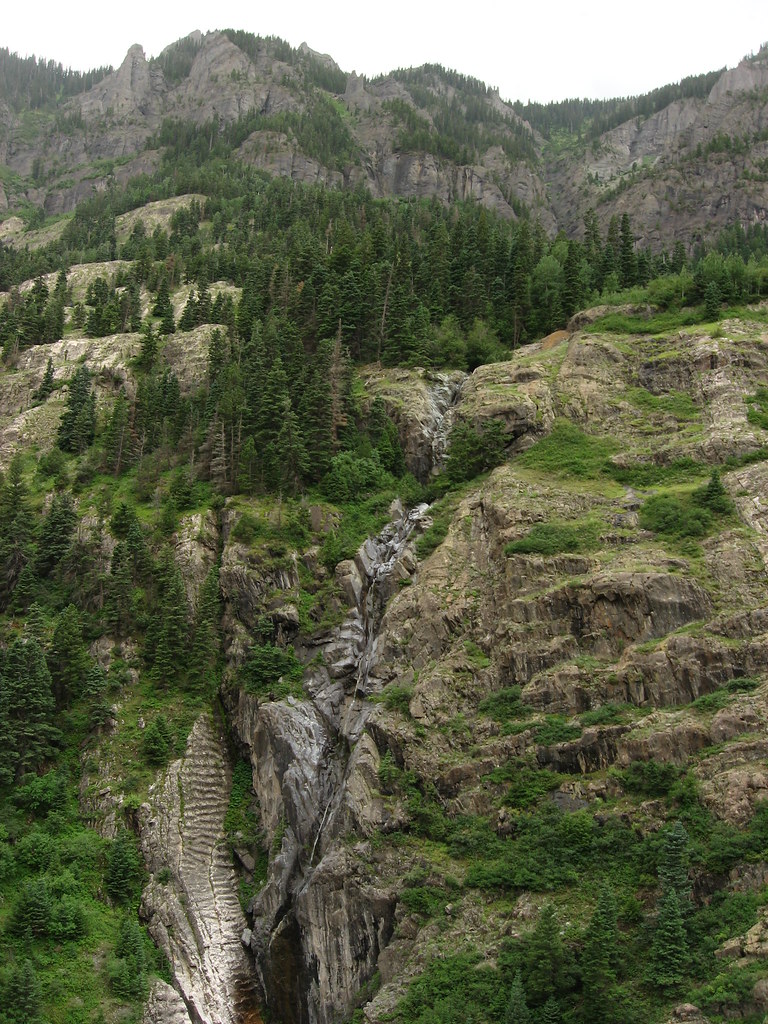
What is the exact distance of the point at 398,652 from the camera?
58250 millimetres

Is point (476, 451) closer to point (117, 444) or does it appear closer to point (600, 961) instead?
point (117, 444)

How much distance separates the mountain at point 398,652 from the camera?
4338cm

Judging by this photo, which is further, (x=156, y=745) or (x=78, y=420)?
(x=78, y=420)

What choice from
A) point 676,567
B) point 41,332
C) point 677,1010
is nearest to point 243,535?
point 676,567

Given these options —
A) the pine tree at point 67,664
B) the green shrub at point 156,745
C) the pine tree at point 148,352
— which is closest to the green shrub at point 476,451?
the green shrub at point 156,745

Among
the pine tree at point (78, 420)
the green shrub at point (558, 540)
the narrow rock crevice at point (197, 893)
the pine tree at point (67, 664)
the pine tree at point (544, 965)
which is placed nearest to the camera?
the pine tree at point (544, 965)

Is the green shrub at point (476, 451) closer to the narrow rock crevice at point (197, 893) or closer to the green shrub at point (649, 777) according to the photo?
the narrow rock crevice at point (197, 893)

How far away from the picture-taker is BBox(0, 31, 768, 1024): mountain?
142 feet

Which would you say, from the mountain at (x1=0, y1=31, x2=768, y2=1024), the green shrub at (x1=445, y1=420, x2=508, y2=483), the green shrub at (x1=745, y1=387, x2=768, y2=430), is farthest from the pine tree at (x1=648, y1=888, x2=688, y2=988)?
the green shrub at (x1=745, y1=387, x2=768, y2=430)

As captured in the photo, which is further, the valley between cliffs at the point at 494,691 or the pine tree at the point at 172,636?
the pine tree at the point at 172,636

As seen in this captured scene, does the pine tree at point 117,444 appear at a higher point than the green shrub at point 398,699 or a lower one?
higher

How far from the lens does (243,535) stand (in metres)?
69.3

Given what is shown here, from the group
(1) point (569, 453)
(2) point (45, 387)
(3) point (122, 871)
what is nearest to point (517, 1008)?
(3) point (122, 871)

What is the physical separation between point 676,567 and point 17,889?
134 ft
